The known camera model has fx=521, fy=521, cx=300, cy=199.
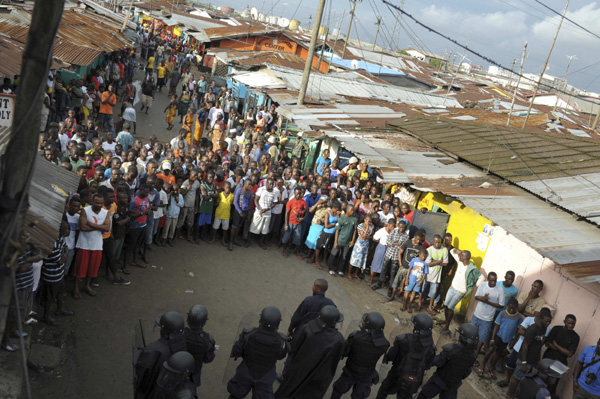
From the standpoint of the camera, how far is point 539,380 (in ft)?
18.4

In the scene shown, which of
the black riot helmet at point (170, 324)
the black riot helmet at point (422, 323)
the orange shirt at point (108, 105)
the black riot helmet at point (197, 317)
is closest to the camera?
the black riot helmet at point (170, 324)

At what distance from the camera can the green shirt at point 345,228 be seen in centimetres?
1046

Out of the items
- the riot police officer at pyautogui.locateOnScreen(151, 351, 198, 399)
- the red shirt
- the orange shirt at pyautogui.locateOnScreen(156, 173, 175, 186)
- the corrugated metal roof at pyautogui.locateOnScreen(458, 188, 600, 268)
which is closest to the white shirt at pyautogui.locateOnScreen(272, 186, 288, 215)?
the red shirt

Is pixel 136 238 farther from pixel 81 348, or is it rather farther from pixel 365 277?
pixel 365 277

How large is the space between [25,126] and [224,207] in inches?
305

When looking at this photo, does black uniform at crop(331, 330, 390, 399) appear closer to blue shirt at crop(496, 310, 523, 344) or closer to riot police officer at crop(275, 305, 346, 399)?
riot police officer at crop(275, 305, 346, 399)

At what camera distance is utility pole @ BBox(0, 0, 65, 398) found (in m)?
2.64

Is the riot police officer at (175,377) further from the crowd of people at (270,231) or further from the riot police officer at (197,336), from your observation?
the crowd of people at (270,231)

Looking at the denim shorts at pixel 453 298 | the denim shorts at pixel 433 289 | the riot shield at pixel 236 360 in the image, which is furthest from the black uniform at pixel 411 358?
the denim shorts at pixel 433 289

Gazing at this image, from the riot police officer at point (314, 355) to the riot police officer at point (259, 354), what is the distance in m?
0.25

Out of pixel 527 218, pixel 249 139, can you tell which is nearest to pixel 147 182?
pixel 527 218

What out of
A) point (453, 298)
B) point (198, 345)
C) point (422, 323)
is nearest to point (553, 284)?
point (453, 298)

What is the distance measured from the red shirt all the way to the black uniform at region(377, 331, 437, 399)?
16.7ft

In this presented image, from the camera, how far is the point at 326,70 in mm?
29578
